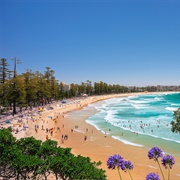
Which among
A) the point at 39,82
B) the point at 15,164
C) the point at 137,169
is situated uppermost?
the point at 39,82

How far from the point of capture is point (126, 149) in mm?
20062

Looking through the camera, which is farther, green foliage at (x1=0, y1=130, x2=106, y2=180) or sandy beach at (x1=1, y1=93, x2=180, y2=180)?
sandy beach at (x1=1, y1=93, x2=180, y2=180)

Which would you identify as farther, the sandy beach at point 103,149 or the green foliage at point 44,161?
the sandy beach at point 103,149

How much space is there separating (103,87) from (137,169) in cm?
10939

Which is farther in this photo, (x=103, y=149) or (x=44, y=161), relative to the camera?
(x=103, y=149)

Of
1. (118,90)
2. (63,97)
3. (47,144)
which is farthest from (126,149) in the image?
(118,90)

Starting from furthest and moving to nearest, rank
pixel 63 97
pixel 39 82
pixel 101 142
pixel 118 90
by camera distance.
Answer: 1. pixel 118 90
2. pixel 63 97
3. pixel 39 82
4. pixel 101 142

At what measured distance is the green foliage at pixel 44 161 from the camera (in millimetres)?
7660

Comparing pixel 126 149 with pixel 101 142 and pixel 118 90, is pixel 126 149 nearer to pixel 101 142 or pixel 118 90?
pixel 101 142

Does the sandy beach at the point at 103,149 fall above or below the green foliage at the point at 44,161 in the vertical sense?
below

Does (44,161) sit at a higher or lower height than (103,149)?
higher

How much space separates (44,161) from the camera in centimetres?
851

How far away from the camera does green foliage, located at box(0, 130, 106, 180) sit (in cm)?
766

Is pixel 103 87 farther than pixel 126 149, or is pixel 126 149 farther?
pixel 103 87
